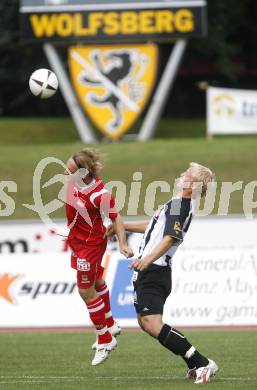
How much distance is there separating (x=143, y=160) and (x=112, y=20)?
432cm

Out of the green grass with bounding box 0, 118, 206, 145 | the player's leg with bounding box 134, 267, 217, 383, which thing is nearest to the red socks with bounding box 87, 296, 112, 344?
the player's leg with bounding box 134, 267, 217, 383

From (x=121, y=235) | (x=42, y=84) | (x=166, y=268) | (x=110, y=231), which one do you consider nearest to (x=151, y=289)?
(x=166, y=268)

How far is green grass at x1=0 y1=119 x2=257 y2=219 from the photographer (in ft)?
72.2

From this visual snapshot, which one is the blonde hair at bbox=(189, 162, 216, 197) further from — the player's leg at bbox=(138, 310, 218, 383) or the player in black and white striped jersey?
the player's leg at bbox=(138, 310, 218, 383)

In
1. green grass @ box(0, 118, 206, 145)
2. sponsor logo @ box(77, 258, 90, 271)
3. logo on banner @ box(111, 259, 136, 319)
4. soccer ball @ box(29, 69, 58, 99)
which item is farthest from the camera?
green grass @ box(0, 118, 206, 145)

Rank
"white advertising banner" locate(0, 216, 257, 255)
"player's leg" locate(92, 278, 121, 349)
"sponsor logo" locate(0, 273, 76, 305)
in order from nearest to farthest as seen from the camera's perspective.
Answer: "player's leg" locate(92, 278, 121, 349)
"sponsor logo" locate(0, 273, 76, 305)
"white advertising banner" locate(0, 216, 257, 255)

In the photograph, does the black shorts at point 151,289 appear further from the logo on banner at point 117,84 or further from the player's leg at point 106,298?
the logo on banner at point 117,84

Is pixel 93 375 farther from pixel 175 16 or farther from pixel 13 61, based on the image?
pixel 13 61

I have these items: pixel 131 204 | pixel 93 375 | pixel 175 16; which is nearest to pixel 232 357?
pixel 93 375

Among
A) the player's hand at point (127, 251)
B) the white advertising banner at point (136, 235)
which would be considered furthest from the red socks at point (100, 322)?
the white advertising banner at point (136, 235)

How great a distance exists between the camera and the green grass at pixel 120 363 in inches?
321

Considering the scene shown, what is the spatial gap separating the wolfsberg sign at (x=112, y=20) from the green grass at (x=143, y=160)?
111 inches

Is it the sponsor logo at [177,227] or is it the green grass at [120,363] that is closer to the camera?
the sponsor logo at [177,227]

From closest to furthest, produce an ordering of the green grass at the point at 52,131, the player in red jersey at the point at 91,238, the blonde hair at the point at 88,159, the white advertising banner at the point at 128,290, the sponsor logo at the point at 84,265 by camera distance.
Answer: the blonde hair at the point at 88,159 → the player in red jersey at the point at 91,238 → the sponsor logo at the point at 84,265 → the white advertising banner at the point at 128,290 → the green grass at the point at 52,131
